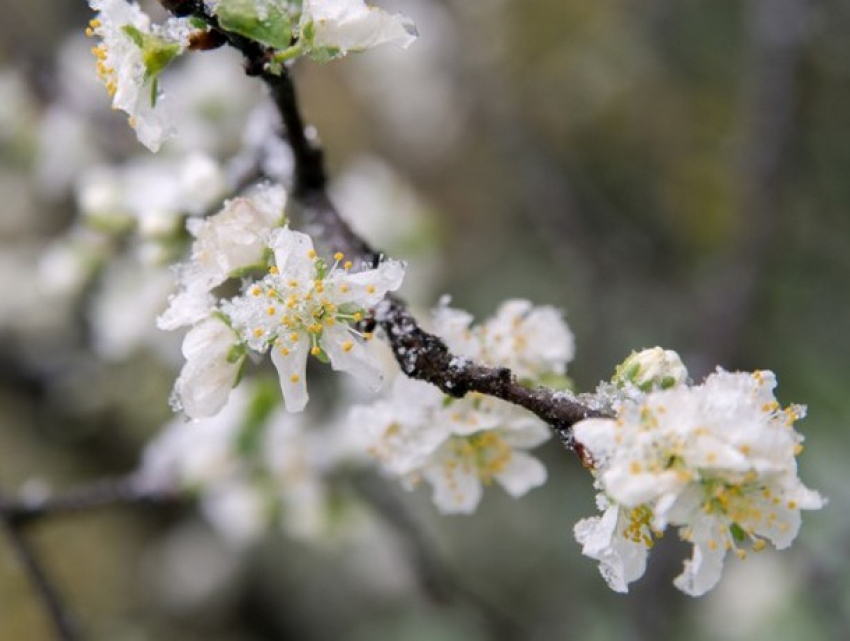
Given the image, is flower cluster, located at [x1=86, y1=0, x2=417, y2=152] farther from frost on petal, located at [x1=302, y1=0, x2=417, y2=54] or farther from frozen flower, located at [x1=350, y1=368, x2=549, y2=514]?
frozen flower, located at [x1=350, y1=368, x2=549, y2=514]

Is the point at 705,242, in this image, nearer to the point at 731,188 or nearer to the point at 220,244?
the point at 731,188

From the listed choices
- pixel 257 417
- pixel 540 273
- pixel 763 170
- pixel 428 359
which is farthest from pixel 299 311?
pixel 540 273

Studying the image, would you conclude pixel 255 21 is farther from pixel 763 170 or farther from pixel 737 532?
pixel 763 170

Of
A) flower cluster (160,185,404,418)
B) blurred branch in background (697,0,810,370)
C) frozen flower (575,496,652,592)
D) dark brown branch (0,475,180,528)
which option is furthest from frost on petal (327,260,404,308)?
blurred branch in background (697,0,810,370)

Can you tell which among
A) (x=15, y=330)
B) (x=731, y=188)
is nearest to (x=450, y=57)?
(x=731, y=188)

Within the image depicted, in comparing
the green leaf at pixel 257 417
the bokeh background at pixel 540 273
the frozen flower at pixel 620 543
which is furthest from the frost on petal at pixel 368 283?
the bokeh background at pixel 540 273

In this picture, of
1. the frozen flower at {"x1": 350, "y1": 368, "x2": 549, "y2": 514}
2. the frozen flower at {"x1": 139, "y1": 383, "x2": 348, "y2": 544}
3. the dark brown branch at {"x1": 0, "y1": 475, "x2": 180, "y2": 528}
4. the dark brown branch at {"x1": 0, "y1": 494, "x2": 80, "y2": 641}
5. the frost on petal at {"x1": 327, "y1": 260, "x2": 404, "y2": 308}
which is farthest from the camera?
the frozen flower at {"x1": 139, "y1": 383, "x2": 348, "y2": 544}
